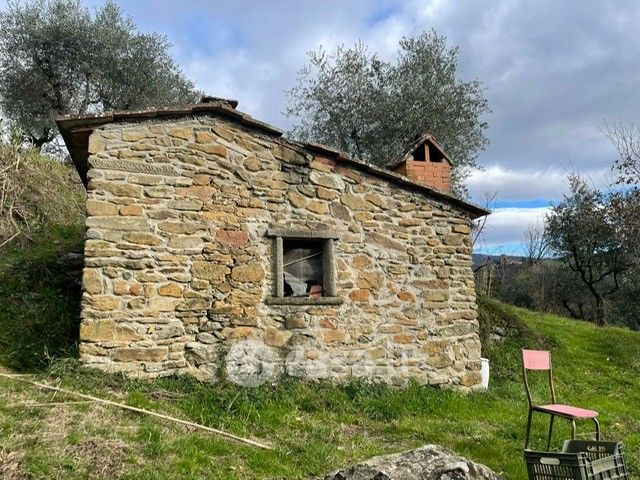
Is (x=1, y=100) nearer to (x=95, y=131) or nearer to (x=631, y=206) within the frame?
(x=95, y=131)

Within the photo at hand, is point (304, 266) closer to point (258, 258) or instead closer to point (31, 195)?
point (258, 258)

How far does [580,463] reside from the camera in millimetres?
3994

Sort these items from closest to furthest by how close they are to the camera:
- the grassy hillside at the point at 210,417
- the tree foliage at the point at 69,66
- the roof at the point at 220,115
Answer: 1. the grassy hillside at the point at 210,417
2. the roof at the point at 220,115
3. the tree foliage at the point at 69,66

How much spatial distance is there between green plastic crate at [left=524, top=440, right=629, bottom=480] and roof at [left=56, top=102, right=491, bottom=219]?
4.72 meters

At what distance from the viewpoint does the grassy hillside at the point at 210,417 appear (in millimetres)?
4539

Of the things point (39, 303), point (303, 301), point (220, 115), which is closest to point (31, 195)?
point (39, 303)

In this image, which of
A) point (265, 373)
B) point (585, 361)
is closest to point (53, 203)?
point (265, 373)

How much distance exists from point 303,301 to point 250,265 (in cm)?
95

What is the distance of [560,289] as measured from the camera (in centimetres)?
2505

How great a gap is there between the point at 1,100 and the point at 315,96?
10.1 m

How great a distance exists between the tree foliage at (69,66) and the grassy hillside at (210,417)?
8.15 meters

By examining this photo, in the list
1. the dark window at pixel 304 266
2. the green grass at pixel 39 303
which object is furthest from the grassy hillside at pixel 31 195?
the dark window at pixel 304 266

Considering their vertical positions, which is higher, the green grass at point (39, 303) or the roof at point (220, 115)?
the roof at point (220, 115)

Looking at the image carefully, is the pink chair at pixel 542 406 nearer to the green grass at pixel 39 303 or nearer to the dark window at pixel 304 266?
the dark window at pixel 304 266
